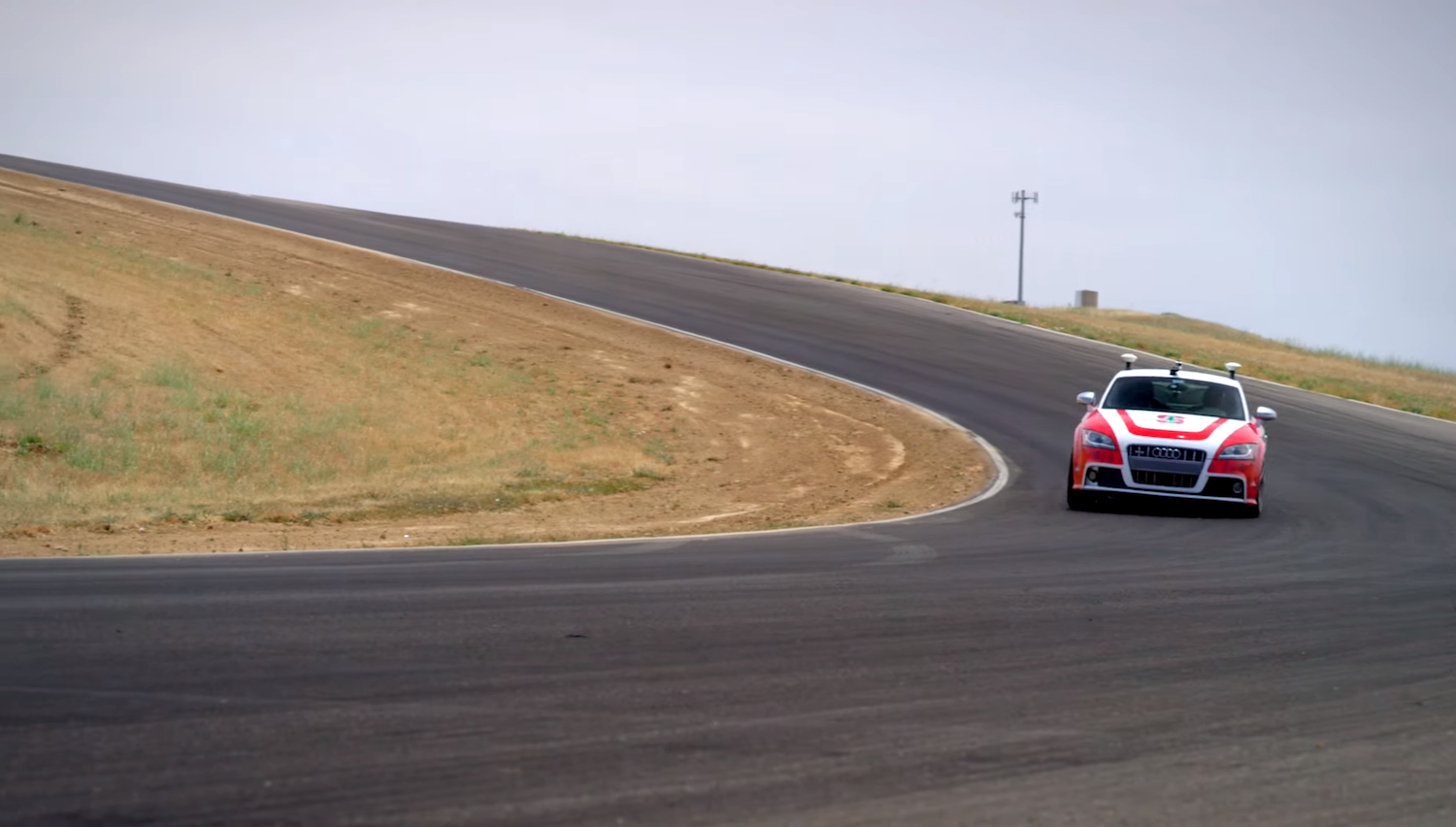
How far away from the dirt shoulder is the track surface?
11.7 ft

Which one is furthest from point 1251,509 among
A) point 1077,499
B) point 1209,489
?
point 1077,499

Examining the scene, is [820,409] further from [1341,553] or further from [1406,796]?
[1406,796]

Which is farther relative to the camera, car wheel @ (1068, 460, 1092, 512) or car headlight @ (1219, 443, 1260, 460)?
car wheel @ (1068, 460, 1092, 512)

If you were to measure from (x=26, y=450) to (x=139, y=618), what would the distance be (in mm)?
11286

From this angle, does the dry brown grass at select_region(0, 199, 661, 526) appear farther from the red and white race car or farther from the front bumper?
the front bumper

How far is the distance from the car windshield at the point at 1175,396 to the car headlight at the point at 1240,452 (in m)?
0.90

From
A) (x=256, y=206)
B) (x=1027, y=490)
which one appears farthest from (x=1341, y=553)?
(x=256, y=206)

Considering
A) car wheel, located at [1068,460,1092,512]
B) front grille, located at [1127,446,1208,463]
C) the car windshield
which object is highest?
the car windshield

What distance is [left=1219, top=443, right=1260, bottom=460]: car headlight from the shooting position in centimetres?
1466

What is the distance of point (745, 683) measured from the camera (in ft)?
20.7

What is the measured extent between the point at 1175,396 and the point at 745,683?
11.3 metres

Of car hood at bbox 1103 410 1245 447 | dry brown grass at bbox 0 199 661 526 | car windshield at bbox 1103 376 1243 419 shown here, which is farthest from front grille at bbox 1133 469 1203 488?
dry brown grass at bbox 0 199 661 526

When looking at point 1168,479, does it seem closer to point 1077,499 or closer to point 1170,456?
point 1170,456

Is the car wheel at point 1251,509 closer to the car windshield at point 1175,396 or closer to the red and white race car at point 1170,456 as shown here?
the red and white race car at point 1170,456
